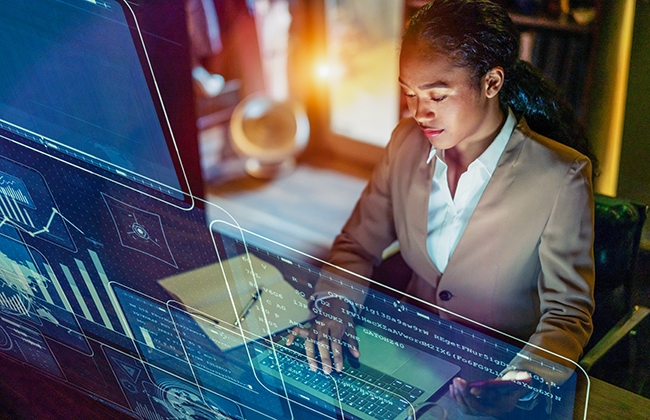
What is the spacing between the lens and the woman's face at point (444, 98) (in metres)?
0.89

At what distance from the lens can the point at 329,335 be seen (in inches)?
28.7

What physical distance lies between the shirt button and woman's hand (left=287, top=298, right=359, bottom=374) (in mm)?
418

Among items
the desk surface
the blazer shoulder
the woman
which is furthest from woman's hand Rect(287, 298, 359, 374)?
the blazer shoulder

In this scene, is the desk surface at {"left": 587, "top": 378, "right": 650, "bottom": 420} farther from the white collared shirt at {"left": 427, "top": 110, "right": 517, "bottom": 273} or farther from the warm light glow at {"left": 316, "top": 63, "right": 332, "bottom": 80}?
the warm light glow at {"left": 316, "top": 63, "right": 332, "bottom": 80}

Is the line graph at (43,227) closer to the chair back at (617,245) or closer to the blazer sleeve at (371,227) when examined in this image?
the blazer sleeve at (371,227)

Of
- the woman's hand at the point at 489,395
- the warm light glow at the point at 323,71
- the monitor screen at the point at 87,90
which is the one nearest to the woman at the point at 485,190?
the woman's hand at the point at 489,395

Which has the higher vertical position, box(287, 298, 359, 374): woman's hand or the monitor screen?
the monitor screen

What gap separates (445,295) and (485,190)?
200mm

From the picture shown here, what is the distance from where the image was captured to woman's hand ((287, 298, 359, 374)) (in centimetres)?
71

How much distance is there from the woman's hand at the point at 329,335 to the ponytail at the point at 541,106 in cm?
45

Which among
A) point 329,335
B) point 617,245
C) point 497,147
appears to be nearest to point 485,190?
point 497,147

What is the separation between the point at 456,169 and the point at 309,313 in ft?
1.64

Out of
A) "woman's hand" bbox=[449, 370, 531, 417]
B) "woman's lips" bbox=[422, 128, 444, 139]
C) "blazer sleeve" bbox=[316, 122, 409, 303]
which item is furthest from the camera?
"blazer sleeve" bbox=[316, 122, 409, 303]

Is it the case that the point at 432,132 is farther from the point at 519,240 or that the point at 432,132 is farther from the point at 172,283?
the point at 172,283
